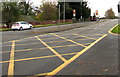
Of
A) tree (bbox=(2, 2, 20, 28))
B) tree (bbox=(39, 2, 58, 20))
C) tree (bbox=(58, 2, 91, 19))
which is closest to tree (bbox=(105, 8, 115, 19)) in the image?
tree (bbox=(58, 2, 91, 19))

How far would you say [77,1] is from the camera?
6819 cm

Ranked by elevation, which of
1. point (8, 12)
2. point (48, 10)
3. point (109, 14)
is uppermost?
point (109, 14)

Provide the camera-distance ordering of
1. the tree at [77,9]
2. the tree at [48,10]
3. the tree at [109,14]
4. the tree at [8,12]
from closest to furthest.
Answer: the tree at [8,12], the tree at [48,10], the tree at [77,9], the tree at [109,14]

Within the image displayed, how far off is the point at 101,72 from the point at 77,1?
65627 millimetres

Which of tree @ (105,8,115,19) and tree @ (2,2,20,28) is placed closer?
tree @ (2,2,20,28)

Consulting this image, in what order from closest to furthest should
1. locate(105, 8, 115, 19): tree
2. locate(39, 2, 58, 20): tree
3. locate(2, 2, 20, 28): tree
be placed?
locate(2, 2, 20, 28): tree → locate(39, 2, 58, 20): tree → locate(105, 8, 115, 19): tree

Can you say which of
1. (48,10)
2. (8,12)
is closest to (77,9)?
(48,10)

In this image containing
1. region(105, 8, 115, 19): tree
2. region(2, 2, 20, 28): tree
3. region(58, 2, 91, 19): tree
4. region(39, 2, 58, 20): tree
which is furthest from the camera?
region(105, 8, 115, 19): tree

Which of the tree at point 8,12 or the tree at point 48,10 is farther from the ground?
the tree at point 48,10

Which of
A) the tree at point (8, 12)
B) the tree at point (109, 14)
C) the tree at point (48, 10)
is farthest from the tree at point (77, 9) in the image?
the tree at point (109, 14)

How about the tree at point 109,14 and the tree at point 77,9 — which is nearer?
the tree at point 77,9

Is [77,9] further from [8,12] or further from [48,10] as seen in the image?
[8,12]

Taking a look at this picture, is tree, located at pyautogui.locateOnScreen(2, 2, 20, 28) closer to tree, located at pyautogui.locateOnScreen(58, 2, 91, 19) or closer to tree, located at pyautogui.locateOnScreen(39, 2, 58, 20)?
tree, located at pyautogui.locateOnScreen(39, 2, 58, 20)

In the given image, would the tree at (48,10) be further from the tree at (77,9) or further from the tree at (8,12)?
the tree at (8,12)
